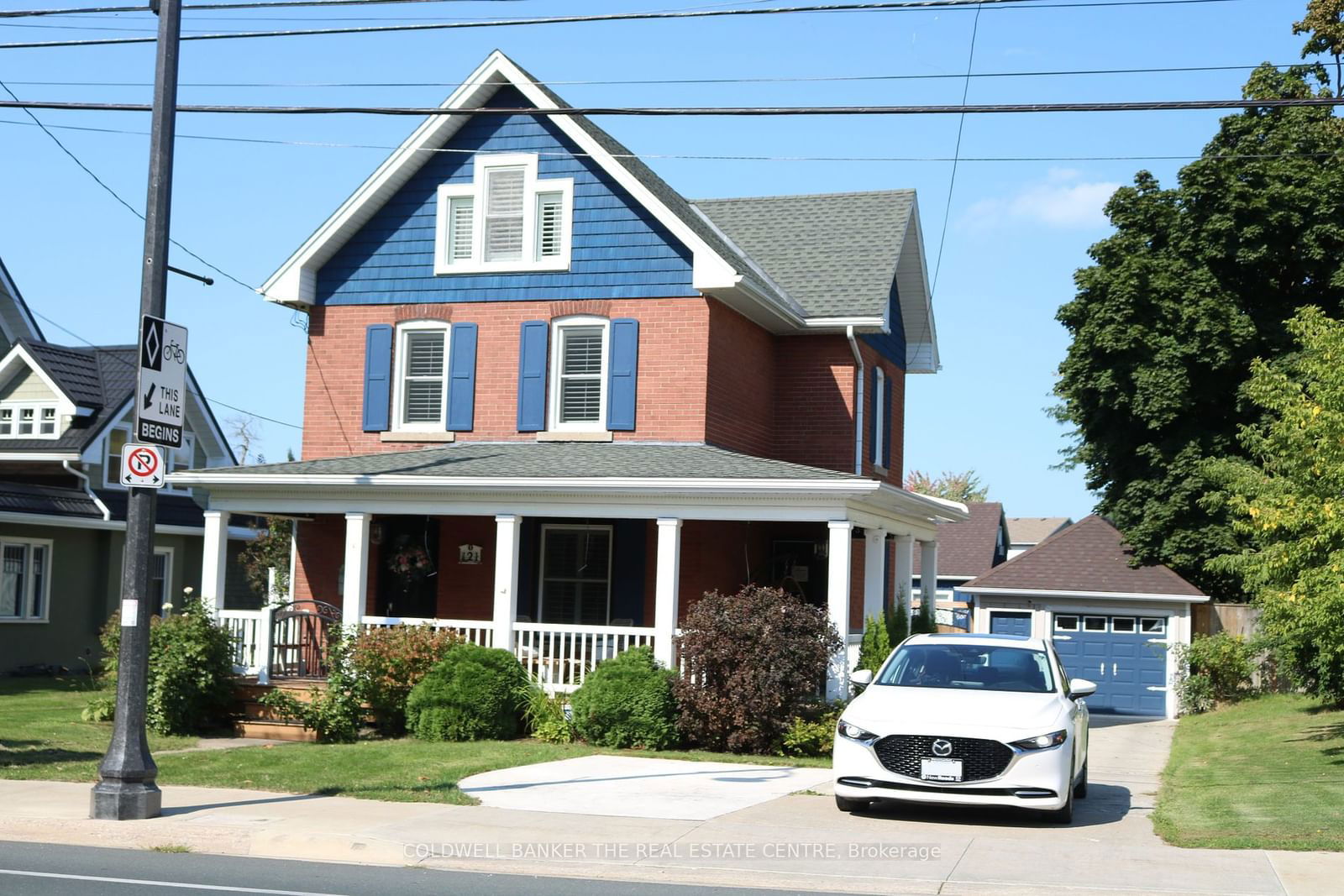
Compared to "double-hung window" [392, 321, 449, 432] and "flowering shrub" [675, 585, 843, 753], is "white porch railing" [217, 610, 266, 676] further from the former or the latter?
"flowering shrub" [675, 585, 843, 753]

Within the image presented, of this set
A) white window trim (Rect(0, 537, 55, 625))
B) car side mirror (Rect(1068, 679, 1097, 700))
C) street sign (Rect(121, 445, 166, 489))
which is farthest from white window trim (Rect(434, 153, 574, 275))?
white window trim (Rect(0, 537, 55, 625))

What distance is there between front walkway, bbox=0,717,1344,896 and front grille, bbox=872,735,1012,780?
0.49 metres

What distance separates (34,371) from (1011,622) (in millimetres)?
22760

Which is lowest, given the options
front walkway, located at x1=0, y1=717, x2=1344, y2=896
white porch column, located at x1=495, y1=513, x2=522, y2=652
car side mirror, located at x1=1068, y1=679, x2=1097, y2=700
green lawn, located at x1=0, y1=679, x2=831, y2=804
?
green lawn, located at x1=0, y1=679, x2=831, y2=804

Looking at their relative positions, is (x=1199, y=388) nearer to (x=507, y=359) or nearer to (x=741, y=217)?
(x=741, y=217)

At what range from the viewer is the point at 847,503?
17703 mm

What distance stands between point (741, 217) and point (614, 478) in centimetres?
1050

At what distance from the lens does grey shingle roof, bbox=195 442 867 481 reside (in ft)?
59.6

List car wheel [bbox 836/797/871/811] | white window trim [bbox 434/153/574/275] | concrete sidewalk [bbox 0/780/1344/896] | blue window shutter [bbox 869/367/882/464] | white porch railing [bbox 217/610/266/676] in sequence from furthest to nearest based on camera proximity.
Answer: blue window shutter [bbox 869/367/882/464] < white window trim [bbox 434/153/574/275] < white porch railing [bbox 217/610/266/676] < car wheel [bbox 836/797/871/811] < concrete sidewalk [bbox 0/780/1344/896]

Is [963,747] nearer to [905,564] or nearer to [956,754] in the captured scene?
[956,754]

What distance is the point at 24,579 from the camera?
27.3 metres

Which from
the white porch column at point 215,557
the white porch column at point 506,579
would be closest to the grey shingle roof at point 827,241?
the white porch column at point 506,579

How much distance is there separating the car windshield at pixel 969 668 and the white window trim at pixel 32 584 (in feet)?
64.5

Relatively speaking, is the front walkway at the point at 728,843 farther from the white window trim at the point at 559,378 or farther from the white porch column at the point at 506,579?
the white window trim at the point at 559,378
